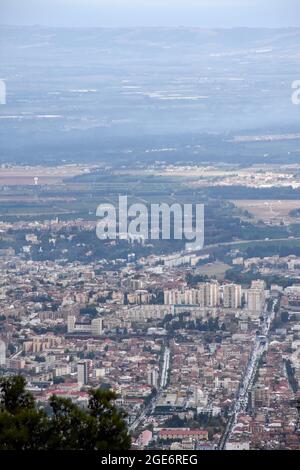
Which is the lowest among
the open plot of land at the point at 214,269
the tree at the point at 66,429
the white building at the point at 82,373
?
the tree at the point at 66,429

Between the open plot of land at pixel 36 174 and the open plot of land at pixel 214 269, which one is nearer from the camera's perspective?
the open plot of land at pixel 214 269

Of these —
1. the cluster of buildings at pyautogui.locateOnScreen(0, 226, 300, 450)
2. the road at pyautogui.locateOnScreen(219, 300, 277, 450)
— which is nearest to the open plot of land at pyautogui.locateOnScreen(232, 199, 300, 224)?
the cluster of buildings at pyautogui.locateOnScreen(0, 226, 300, 450)

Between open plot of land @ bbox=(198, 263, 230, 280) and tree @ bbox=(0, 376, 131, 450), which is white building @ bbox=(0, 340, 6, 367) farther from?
tree @ bbox=(0, 376, 131, 450)

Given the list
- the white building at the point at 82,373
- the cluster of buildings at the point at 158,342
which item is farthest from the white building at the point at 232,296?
the white building at the point at 82,373

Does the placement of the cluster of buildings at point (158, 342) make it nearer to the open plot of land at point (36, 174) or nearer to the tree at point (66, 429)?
the tree at point (66, 429)

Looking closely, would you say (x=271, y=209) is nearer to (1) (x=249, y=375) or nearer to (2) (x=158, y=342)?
(2) (x=158, y=342)

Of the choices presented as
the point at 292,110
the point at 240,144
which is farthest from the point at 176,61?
the point at 240,144

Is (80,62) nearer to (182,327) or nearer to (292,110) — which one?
(292,110)
